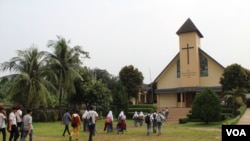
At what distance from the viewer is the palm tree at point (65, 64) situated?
117 ft

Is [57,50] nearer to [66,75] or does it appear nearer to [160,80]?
[66,75]

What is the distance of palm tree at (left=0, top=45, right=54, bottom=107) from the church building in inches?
839

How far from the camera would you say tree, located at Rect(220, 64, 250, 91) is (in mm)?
43406

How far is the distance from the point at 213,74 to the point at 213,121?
61.8ft

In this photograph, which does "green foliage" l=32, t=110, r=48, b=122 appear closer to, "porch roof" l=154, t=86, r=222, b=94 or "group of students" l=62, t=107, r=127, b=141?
"group of students" l=62, t=107, r=127, b=141

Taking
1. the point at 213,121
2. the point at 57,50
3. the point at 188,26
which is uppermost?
the point at 188,26

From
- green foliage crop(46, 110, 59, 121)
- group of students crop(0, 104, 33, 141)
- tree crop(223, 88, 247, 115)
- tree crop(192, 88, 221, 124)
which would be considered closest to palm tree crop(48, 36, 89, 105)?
green foliage crop(46, 110, 59, 121)

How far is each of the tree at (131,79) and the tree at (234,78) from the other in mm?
14949

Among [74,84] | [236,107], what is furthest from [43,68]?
[236,107]

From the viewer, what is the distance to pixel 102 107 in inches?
1506

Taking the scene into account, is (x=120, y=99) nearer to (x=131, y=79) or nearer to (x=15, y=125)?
(x=131, y=79)

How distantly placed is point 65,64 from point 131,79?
66.5 feet

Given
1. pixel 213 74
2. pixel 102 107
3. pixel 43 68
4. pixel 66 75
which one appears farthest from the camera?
pixel 213 74

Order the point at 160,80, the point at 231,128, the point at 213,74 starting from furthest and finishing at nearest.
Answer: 1. the point at 160,80
2. the point at 213,74
3. the point at 231,128
